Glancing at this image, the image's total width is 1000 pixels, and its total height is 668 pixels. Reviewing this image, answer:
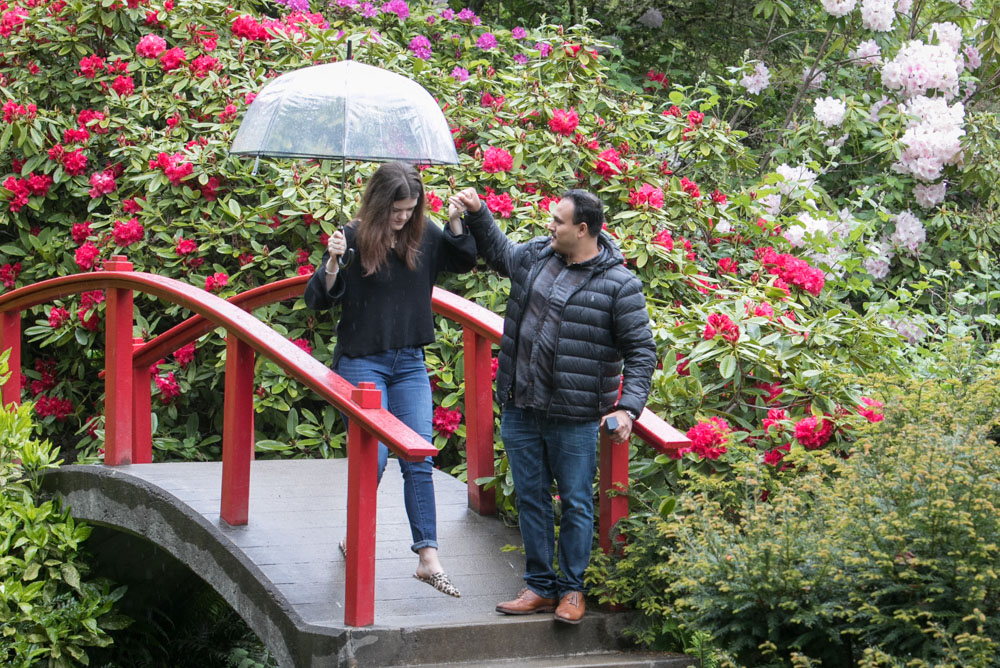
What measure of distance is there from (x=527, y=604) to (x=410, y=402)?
33.8 inches

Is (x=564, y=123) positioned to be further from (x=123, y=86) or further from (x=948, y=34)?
(x=948, y=34)

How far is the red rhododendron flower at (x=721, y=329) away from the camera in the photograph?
4793 mm

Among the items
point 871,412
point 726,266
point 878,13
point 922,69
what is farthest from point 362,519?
point 878,13

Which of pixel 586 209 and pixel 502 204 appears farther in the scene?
pixel 502 204

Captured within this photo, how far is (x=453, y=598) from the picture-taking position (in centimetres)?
432

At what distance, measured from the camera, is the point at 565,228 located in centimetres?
399

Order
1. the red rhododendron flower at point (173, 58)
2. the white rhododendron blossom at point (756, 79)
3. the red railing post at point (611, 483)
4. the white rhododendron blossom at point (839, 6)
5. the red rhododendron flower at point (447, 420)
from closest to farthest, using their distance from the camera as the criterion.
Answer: the red railing post at point (611, 483)
the red rhododendron flower at point (447, 420)
the red rhododendron flower at point (173, 58)
the white rhododendron blossom at point (839, 6)
the white rhododendron blossom at point (756, 79)

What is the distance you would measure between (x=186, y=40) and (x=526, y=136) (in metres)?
2.43

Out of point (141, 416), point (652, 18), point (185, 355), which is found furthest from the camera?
point (652, 18)

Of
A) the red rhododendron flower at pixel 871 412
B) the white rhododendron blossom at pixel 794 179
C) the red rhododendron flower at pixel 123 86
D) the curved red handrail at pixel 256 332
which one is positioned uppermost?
the red rhododendron flower at pixel 123 86

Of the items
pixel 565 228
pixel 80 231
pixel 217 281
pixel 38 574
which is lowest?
pixel 38 574

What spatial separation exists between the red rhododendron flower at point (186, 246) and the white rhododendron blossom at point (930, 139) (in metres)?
4.33

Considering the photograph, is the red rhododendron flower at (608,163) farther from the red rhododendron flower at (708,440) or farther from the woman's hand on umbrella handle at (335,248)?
the woman's hand on umbrella handle at (335,248)

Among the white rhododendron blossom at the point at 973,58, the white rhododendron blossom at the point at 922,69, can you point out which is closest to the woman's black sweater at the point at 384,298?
the white rhododendron blossom at the point at 922,69
